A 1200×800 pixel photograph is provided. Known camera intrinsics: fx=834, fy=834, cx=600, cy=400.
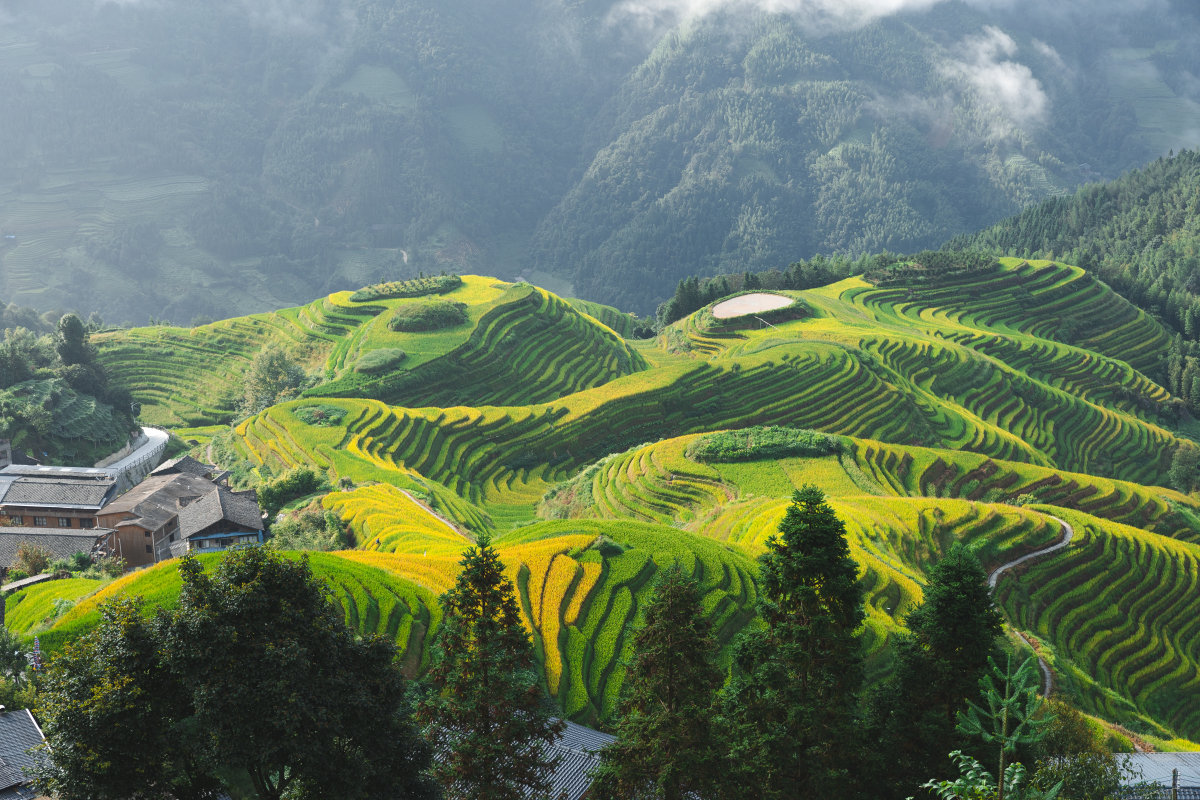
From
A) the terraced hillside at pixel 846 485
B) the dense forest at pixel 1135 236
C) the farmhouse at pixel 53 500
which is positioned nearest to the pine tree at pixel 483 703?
the terraced hillside at pixel 846 485

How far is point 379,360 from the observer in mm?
64000

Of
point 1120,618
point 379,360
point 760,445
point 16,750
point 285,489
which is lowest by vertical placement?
point 16,750

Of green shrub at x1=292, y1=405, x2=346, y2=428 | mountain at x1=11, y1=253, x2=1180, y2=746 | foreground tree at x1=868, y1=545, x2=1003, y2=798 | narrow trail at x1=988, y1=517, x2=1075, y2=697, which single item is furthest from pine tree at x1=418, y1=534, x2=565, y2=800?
green shrub at x1=292, y1=405, x2=346, y2=428

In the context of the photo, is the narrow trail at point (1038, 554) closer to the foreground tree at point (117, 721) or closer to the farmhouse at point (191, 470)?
the foreground tree at point (117, 721)

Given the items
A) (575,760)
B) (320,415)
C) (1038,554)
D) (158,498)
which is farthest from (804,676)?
(320,415)

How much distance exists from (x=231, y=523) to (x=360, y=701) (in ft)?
91.9

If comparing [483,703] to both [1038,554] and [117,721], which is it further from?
[1038,554]

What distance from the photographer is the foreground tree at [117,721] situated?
1340 centimetres

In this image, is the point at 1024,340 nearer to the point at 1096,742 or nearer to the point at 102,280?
the point at 1096,742

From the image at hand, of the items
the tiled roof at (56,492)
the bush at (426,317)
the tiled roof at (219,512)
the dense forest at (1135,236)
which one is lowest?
the tiled roof at (219,512)

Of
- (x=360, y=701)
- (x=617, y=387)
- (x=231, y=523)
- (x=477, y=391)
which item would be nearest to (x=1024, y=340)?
(x=617, y=387)

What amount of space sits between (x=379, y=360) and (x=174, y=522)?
23.8 metres

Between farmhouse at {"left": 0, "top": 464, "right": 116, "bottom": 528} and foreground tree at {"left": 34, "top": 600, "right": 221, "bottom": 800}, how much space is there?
35.1 metres

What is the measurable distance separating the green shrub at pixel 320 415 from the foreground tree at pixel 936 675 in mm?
44699
